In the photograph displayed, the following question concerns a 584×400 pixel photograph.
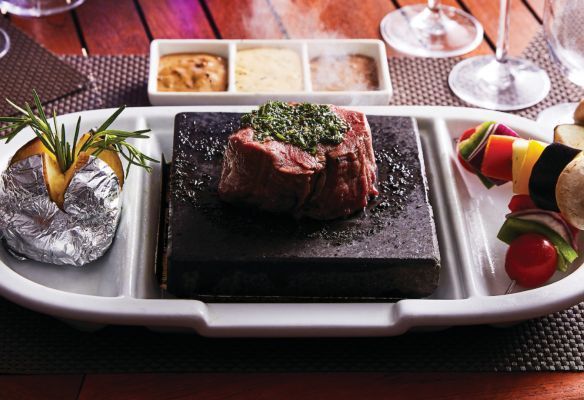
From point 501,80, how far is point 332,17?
1.75ft

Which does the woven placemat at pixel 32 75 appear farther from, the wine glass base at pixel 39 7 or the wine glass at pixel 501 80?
the wine glass at pixel 501 80

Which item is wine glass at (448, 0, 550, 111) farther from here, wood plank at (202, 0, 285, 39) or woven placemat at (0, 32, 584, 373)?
woven placemat at (0, 32, 584, 373)

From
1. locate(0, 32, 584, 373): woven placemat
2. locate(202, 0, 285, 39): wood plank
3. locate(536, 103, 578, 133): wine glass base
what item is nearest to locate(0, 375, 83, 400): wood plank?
locate(0, 32, 584, 373): woven placemat

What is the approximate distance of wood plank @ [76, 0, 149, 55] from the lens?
2174mm

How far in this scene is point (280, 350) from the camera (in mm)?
1424

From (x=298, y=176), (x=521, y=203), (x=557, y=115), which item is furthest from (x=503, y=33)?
(x=298, y=176)

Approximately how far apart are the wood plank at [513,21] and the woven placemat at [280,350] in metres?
1.02

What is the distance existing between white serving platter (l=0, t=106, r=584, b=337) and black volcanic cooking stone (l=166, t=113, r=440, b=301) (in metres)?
0.07

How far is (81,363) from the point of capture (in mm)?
1393

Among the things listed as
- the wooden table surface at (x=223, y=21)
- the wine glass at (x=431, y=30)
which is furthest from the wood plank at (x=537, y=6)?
the wine glass at (x=431, y=30)

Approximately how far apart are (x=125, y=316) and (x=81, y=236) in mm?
198

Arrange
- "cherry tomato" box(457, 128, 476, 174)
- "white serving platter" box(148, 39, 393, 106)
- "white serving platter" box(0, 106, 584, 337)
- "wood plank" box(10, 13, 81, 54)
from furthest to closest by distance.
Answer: "wood plank" box(10, 13, 81, 54) < "white serving platter" box(148, 39, 393, 106) < "cherry tomato" box(457, 128, 476, 174) < "white serving platter" box(0, 106, 584, 337)

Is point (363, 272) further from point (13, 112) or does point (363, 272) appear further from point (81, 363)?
point (13, 112)

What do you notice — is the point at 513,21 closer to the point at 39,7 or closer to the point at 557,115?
the point at 557,115
